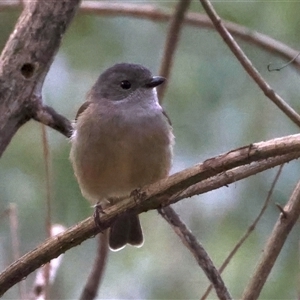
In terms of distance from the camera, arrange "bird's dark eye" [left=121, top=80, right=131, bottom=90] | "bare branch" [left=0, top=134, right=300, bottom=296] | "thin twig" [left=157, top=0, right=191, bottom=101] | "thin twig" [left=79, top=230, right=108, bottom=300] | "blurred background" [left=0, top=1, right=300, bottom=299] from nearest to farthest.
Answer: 1. "bare branch" [left=0, top=134, right=300, bottom=296]
2. "thin twig" [left=157, top=0, right=191, bottom=101]
3. "thin twig" [left=79, top=230, right=108, bottom=300]
4. "bird's dark eye" [left=121, top=80, right=131, bottom=90]
5. "blurred background" [left=0, top=1, right=300, bottom=299]

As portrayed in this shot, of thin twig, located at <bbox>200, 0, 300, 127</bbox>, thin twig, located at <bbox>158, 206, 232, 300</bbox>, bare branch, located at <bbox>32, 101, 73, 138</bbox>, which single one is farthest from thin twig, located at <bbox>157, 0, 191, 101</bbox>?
thin twig, located at <bbox>158, 206, 232, 300</bbox>

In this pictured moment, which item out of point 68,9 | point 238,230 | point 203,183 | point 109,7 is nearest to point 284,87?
point 238,230

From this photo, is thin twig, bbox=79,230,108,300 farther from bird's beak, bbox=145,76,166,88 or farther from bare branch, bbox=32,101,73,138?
bird's beak, bbox=145,76,166,88

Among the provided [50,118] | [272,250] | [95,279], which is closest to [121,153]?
[50,118]

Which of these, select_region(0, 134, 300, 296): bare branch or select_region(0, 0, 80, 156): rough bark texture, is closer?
select_region(0, 134, 300, 296): bare branch

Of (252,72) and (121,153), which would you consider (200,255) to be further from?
(252,72)

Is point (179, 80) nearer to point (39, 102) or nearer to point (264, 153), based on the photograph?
point (39, 102)

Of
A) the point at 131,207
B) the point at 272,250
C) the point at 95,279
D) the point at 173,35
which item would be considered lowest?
the point at 272,250
